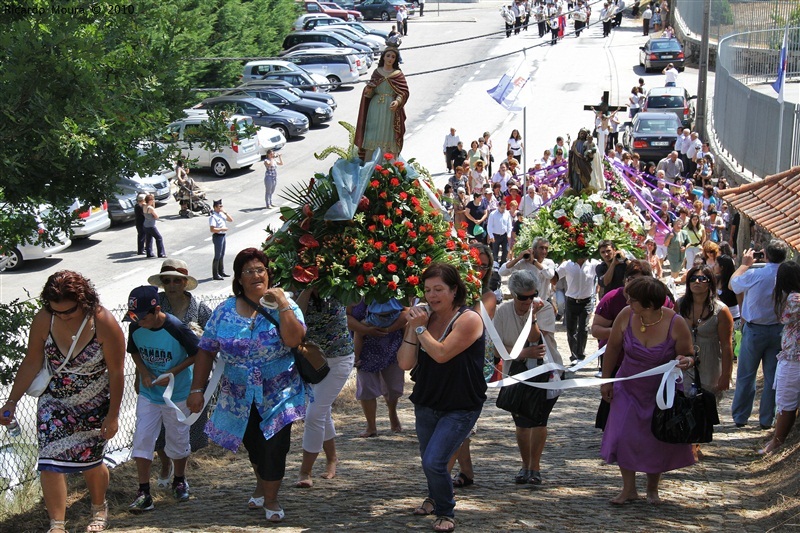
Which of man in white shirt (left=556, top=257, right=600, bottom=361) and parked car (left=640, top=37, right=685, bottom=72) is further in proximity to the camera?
parked car (left=640, top=37, right=685, bottom=72)

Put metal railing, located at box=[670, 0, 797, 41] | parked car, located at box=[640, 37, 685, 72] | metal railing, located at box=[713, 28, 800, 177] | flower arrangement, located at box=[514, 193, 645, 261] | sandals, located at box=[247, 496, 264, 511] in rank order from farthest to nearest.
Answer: parked car, located at box=[640, 37, 685, 72] → metal railing, located at box=[670, 0, 797, 41] → metal railing, located at box=[713, 28, 800, 177] → flower arrangement, located at box=[514, 193, 645, 261] → sandals, located at box=[247, 496, 264, 511]

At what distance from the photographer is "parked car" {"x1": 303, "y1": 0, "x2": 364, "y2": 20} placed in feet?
192

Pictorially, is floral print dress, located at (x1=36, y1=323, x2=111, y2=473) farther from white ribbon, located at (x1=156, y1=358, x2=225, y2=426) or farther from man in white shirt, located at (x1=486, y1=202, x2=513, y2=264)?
man in white shirt, located at (x1=486, y1=202, x2=513, y2=264)

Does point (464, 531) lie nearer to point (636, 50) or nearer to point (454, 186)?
point (454, 186)

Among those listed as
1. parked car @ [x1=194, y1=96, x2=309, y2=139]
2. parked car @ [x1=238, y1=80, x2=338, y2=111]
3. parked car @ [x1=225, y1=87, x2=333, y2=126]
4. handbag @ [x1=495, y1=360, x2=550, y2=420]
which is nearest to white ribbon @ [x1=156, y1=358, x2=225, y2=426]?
handbag @ [x1=495, y1=360, x2=550, y2=420]

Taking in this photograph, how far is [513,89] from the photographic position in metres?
19.8

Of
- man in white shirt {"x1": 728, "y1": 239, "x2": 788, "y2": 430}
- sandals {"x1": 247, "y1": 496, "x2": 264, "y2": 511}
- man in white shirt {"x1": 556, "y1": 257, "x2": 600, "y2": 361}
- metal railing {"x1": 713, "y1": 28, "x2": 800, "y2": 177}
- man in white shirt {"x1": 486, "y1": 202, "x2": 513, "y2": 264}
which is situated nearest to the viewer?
sandals {"x1": 247, "y1": 496, "x2": 264, "y2": 511}

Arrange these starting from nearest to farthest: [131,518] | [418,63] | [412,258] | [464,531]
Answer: [464,531]
[131,518]
[412,258]
[418,63]

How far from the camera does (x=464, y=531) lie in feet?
22.6

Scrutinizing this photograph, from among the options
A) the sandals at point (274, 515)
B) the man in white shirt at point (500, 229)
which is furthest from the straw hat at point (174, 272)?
the man in white shirt at point (500, 229)

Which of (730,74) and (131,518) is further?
(730,74)

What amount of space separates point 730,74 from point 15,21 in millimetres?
25661

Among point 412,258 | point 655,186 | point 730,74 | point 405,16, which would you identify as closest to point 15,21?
point 412,258

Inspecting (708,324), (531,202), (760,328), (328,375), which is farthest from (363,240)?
(531,202)
